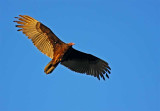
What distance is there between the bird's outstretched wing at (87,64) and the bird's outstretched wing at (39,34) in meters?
0.87

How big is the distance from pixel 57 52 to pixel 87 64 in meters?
1.57

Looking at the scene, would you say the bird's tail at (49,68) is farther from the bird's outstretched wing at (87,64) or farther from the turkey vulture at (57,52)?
the bird's outstretched wing at (87,64)

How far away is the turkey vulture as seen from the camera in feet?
32.3

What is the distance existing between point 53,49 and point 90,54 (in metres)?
1.50

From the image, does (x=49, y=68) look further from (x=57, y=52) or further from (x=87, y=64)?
(x=87, y=64)

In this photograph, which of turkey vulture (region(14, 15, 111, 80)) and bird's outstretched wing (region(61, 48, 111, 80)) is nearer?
turkey vulture (region(14, 15, 111, 80))

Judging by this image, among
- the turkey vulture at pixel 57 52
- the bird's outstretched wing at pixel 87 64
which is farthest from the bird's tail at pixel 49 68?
the bird's outstretched wing at pixel 87 64

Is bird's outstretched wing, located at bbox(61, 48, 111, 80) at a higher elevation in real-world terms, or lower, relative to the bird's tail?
higher

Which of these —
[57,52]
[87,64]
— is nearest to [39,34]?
[57,52]

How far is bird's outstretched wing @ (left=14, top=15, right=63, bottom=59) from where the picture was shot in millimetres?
10127

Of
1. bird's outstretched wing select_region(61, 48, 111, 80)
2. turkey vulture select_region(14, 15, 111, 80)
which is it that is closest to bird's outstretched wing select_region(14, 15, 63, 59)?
turkey vulture select_region(14, 15, 111, 80)

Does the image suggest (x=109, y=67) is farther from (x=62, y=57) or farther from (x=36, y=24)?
(x=36, y=24)

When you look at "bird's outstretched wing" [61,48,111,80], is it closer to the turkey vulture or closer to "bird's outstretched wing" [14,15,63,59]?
the turkey vulture

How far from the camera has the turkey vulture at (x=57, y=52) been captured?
32.3 feet
